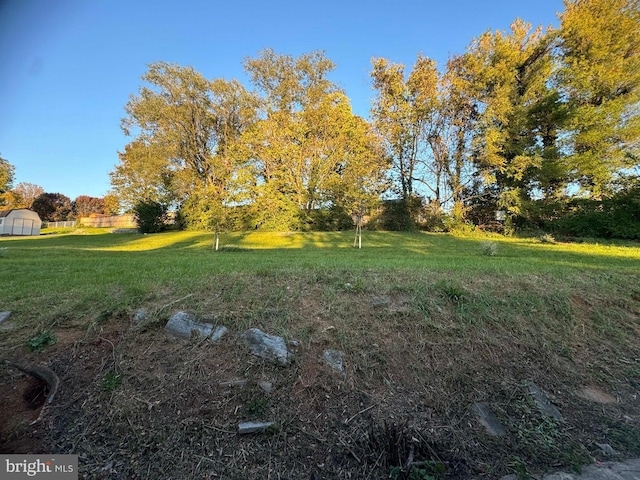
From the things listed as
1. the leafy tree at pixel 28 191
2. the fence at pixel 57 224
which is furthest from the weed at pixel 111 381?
the leafy tree at pixel 28 191

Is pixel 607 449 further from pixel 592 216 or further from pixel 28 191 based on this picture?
pixel 28 191

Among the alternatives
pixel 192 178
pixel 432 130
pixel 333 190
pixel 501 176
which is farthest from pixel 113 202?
pixel 501 176

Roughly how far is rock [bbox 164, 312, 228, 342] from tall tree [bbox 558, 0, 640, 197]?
57.7ft

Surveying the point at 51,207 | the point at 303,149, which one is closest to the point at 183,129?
the point at 303,149

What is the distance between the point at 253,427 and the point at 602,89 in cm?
1974

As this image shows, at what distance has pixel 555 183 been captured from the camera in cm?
1598

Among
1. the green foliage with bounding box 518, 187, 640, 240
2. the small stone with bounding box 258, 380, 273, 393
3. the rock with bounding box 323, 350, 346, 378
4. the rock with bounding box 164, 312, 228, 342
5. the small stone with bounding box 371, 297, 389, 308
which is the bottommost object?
the small stone with bounding box 258, 380, 273, 393

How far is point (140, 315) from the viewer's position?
2.71 m

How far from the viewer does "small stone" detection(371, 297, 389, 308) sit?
3117 mm

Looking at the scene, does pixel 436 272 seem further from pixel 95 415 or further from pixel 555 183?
pixel 555 183

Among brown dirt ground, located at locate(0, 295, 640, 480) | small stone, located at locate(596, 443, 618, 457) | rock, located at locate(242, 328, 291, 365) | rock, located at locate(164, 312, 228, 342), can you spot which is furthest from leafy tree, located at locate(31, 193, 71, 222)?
small stone, located at locate(596, 443, 618, 457)

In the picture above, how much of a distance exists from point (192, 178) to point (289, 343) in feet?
74.9

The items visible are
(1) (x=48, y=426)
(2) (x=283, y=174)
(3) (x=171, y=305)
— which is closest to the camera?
(1) (x=48, y=426)

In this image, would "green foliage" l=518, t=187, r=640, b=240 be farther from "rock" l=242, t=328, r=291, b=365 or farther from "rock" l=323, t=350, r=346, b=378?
"rock" l=242, t=328, r=291, b=365
